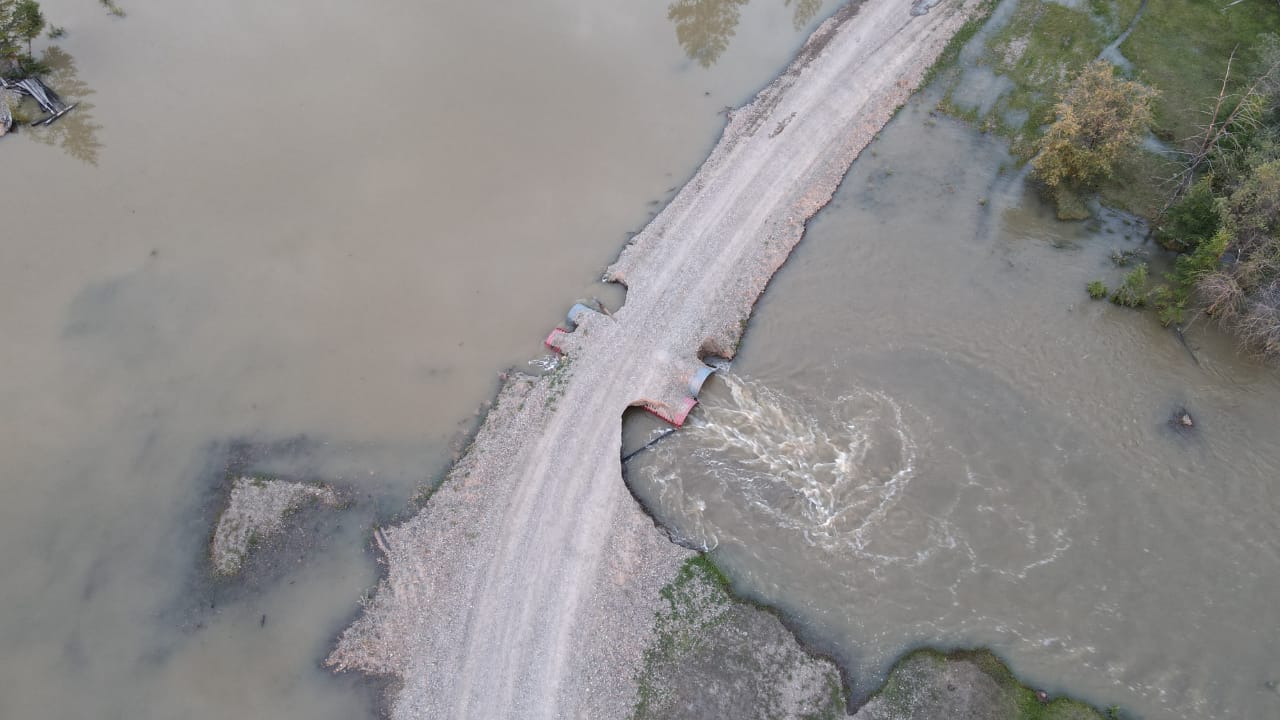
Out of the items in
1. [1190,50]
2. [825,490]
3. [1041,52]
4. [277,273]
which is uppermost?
[1041,52]

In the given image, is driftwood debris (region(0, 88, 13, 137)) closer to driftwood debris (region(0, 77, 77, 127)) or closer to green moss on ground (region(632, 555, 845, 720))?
driftwood debris (region(0, 77, 77, 127))

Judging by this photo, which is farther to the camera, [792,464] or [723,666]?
[792,464]

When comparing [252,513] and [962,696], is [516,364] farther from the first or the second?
[962,696]

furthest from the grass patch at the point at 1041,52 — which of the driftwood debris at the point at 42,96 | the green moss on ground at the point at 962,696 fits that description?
the driftwood debris at the point at 42,96

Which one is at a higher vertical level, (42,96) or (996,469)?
(42,96)

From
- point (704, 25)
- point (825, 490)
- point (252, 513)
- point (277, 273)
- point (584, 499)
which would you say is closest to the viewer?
point (584, 499)

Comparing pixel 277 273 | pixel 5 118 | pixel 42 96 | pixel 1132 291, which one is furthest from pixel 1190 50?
pixel 5 118

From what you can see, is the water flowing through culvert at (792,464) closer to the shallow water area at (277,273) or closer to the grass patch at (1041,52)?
the shallow water area at (277,273)
